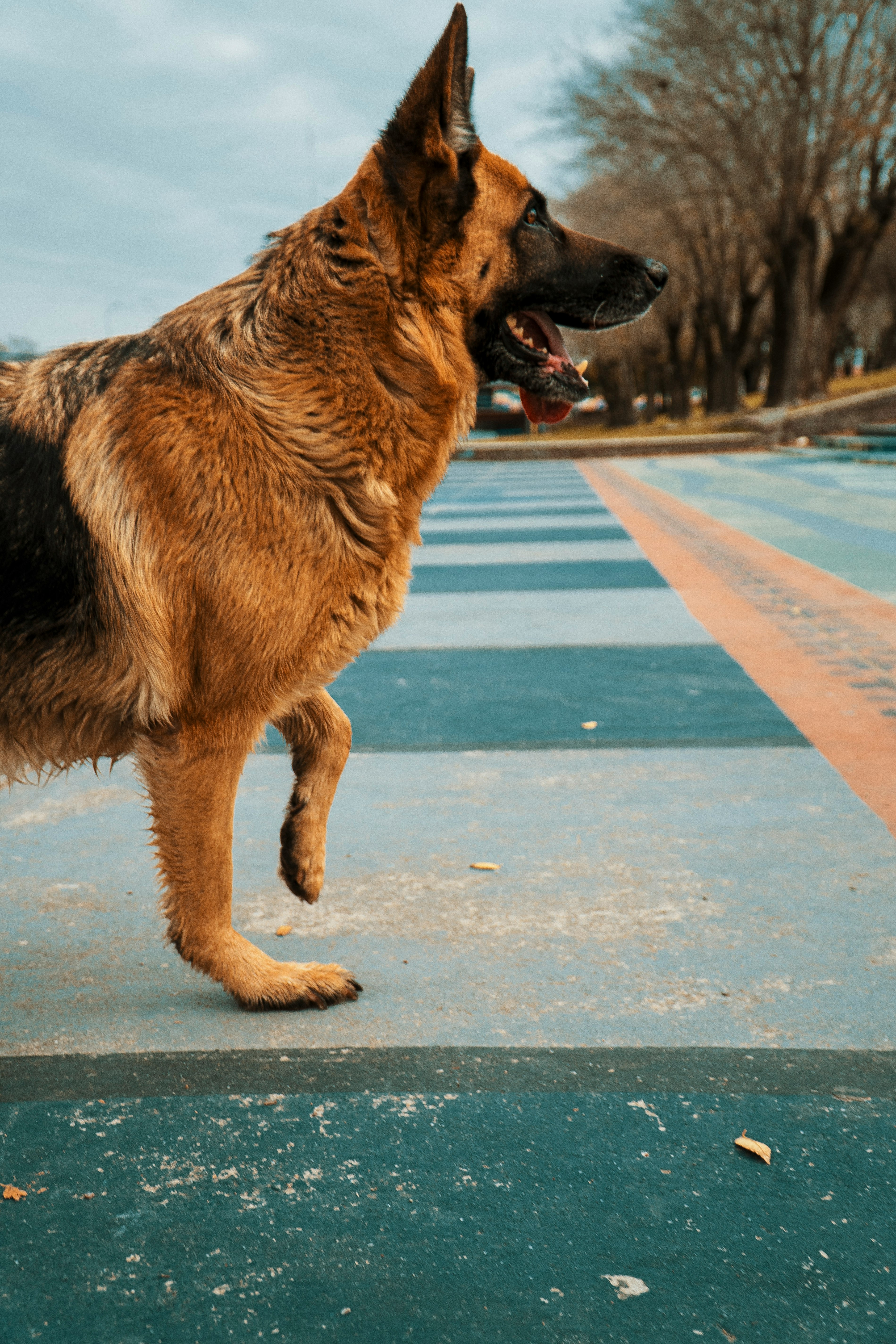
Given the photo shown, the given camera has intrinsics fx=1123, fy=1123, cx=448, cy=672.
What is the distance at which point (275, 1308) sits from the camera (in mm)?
1591

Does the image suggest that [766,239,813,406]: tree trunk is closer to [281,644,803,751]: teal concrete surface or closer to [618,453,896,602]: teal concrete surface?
[618,453,896,602]: teal concrete surface

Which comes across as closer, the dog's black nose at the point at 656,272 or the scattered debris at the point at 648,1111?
the scattered debris at the point at 648,1111

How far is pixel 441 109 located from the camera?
247cm

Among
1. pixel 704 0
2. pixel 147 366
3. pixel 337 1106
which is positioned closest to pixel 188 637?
pixel 147 366

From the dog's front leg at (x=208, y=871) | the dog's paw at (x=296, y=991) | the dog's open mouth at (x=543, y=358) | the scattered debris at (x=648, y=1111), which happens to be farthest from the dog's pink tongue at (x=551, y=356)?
the scattered debris at (x=648, y=1111)

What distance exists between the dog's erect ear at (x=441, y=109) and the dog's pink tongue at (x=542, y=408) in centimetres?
64

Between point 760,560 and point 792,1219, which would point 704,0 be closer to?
point 760,560

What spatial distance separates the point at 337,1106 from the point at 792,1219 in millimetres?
823

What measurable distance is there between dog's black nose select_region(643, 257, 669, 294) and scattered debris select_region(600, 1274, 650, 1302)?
2284mm

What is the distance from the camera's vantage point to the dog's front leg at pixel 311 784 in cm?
291

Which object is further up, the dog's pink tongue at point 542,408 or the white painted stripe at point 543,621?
the dog's pink tongue at point 542,408

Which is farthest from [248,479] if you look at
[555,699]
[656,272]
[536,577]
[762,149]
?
[762,149]

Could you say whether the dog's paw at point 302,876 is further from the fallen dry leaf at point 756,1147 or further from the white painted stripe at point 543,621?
the white painted stripe at point 543,621

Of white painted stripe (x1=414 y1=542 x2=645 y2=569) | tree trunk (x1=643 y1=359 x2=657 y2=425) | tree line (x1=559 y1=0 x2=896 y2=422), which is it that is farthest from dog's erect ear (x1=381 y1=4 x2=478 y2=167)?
tree trunk (x1=643 y1=359 x2=657 y2=425)
